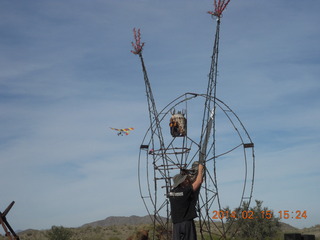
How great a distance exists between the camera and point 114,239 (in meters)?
30.3

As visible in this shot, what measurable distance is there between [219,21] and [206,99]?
109 inches

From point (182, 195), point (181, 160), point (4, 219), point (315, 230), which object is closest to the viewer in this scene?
point (182, 195)

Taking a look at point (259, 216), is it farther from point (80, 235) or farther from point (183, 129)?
point (183, 129)

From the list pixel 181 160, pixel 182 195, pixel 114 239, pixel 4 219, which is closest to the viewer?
pixel 182 195

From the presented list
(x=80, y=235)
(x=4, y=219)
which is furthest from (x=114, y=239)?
(x=4, y=219)

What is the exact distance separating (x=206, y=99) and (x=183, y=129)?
131 cm

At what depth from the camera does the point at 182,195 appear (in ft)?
27.0

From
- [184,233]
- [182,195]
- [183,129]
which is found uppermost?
[183,129]

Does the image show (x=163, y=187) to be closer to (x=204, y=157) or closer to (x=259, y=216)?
(x=204, y=157)

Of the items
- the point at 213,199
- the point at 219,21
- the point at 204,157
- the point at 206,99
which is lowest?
the point at 213,199

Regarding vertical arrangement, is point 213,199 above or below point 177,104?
below

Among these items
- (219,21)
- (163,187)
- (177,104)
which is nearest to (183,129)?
(177,104)

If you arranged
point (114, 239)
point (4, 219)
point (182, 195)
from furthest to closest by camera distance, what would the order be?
point (114, 239) < point (4, 219) < point (182, 195)

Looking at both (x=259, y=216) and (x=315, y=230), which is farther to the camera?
(x=315, y=230)
